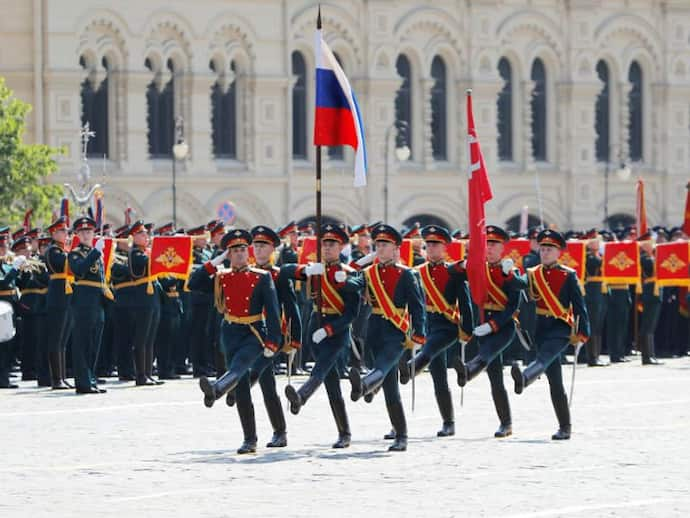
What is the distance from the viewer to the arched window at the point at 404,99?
4797cm

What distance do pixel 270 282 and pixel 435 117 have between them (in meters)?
33.8

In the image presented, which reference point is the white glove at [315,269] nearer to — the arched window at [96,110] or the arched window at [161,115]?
the arched window at [96,110]

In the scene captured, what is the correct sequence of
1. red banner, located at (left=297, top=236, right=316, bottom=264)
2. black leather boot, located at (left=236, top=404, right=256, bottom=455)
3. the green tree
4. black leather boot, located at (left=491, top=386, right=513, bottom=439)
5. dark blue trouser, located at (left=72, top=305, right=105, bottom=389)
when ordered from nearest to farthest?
black leather boot, located at (left=236, top=404, right=256, bottom=455)
black leather boot, located at (left=491, top=386, right=513, bottom=439)
dark blue trouser, located at (left=72, top=305, right=105, bottom=389)
red banner, located at (left=297, top=236, right=316, bottom=264)
the green tree

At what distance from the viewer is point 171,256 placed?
74.8ft

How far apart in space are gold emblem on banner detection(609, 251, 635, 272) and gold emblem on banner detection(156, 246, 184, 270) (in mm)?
7008

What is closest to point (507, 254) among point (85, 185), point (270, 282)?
point (270, 282)

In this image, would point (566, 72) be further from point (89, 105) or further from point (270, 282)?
point (270, 282)

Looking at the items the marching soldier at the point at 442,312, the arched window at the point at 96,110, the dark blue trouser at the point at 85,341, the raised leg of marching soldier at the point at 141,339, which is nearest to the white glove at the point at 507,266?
the marching soldier at the point at 442,312

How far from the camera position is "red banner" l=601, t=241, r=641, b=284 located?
2720cm

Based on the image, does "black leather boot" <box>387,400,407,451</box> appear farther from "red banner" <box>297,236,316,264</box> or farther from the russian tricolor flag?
"red banner" <box>297,236,316,264</box>

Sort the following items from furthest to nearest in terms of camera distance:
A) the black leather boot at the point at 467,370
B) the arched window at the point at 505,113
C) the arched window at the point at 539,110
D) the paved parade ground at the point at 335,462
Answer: the arched window at the point at 539,110 → the arched window at the point at 505,113 → the black leather boot at the point at 467,370 → the paved parade ground at the point at 335,462

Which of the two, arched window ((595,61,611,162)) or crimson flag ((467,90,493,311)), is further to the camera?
arched window ((595,61,611,162))

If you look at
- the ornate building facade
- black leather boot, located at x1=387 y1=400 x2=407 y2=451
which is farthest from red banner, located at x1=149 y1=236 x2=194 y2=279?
the ornate building facade

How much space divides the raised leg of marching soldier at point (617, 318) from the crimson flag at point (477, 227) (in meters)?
9.51
